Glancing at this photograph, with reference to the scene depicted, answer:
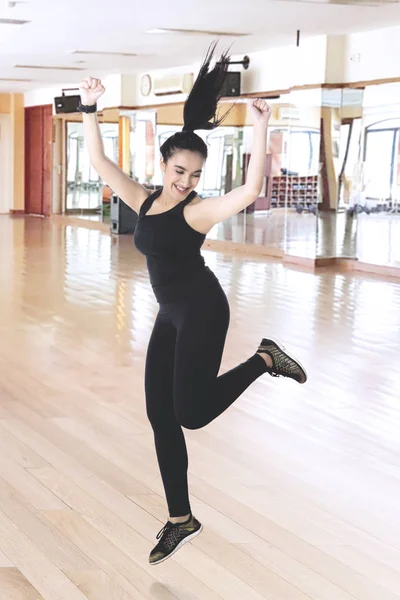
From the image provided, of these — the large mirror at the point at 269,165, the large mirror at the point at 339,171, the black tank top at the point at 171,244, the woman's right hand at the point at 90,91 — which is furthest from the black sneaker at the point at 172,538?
the large mirror at the point at 339,171

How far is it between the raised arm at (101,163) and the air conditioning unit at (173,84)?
12.5 metres

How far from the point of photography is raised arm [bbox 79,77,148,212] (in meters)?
3.02

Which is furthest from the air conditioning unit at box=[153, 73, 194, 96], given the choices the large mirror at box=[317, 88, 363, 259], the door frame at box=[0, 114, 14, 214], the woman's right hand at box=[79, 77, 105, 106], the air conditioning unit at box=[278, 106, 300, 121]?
the woman's right hand at box=[79, 77, 105, 106]

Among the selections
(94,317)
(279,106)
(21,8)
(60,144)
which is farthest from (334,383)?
(60,144)

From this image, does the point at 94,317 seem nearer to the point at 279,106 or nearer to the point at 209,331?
the point at 209,331

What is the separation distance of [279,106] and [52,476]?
1077 centimetres

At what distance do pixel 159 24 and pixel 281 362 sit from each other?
8.41 meters

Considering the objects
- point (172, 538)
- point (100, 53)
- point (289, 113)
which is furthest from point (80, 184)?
point (172, 538)

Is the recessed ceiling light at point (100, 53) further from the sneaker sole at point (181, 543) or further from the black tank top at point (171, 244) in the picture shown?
the sneaker sole at point (181, 543)

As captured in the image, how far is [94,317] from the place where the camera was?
7.76 meters

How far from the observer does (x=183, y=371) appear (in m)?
2.79

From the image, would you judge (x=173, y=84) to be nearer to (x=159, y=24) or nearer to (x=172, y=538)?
(x=159, y=24)

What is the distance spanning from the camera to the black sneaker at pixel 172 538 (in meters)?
2.91

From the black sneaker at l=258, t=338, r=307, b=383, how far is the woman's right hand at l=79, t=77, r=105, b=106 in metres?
1.05
